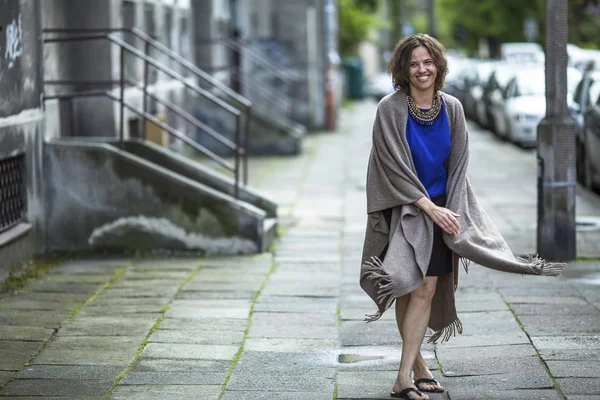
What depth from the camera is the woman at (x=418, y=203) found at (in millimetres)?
5656

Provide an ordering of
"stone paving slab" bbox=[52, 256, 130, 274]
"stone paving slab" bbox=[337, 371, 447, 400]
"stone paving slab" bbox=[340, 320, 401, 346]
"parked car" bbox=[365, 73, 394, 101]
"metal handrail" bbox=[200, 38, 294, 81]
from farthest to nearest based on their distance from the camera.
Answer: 1. "parked car" bbox=[365, 73, 394, 101]
2. "metal handrail" bbox=[200, 38, 294, 81]
3. "stone paving slab" bbox=[52, 256, 130, 274]
4. "stone paving slab" bbox=[340, 320, 401, 346]
5. "stone paving slab" bbox=[337, 371, 447, 400]

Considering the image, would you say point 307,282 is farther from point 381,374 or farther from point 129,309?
point 381,374

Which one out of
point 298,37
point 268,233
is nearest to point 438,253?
point 268,233

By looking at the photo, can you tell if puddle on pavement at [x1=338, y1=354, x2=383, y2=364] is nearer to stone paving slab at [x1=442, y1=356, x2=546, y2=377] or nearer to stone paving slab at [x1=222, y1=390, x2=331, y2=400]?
stone paving slab at [x1=442, y1=356, x2=546, y2=377]

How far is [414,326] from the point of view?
19.0 feet

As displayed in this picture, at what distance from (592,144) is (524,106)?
8.16m

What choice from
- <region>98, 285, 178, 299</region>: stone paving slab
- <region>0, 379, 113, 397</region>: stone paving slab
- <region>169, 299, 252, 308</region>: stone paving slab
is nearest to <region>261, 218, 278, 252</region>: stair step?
<region>98, 285, 178, 299</region>: stone paving slab

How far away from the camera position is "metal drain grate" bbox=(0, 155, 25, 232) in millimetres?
9133

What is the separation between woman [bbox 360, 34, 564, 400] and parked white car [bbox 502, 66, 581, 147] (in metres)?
16.3

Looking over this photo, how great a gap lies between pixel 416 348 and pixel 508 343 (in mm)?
1322

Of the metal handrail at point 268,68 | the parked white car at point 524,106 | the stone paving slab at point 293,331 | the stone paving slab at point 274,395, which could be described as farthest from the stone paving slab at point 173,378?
the parked white car at point 524,106

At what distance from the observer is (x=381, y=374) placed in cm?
629

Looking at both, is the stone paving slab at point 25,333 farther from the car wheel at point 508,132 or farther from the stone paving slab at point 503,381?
the car wheel at point 508,132

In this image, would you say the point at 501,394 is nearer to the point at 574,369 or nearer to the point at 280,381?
the point at 574,369
